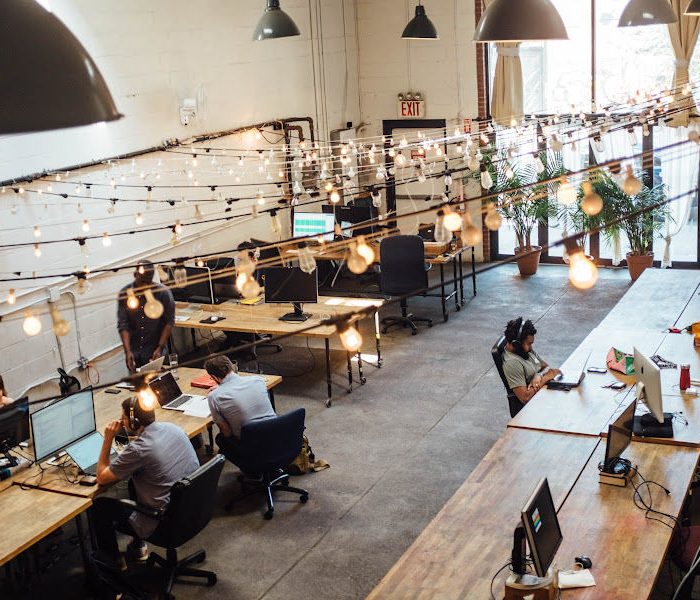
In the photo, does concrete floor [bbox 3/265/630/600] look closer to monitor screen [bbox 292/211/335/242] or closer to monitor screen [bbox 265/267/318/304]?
monitor screen [bbox 265/267/318/304]

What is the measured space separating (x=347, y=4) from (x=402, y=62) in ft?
3.81

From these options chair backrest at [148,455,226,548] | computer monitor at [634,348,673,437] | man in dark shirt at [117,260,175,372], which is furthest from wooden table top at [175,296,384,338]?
computer monitor at [634,348,673,437]

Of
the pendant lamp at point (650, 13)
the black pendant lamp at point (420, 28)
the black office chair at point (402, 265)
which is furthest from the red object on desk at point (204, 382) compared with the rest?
the black pendant lamp at point (420, 28)

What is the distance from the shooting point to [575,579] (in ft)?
14.6

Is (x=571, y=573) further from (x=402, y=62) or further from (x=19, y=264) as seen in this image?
(x=402, y=62)

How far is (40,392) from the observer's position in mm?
8711

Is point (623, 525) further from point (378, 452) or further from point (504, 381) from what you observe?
point (378, 452)

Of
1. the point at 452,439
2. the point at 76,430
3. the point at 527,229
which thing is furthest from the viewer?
the point at 527,229

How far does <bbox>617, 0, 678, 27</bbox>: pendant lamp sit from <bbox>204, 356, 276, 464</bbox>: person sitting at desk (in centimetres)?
391

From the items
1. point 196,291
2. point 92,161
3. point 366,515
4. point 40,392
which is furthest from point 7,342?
point 366,515

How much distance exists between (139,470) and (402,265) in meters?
5.62

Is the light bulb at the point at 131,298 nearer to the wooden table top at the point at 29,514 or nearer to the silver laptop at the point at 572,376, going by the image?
the wooden table top at the point at 29,514

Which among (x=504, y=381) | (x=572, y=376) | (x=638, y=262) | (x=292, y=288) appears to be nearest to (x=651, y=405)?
(x=572, y=376)

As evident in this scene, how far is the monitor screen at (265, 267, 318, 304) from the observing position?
31.1 feet
